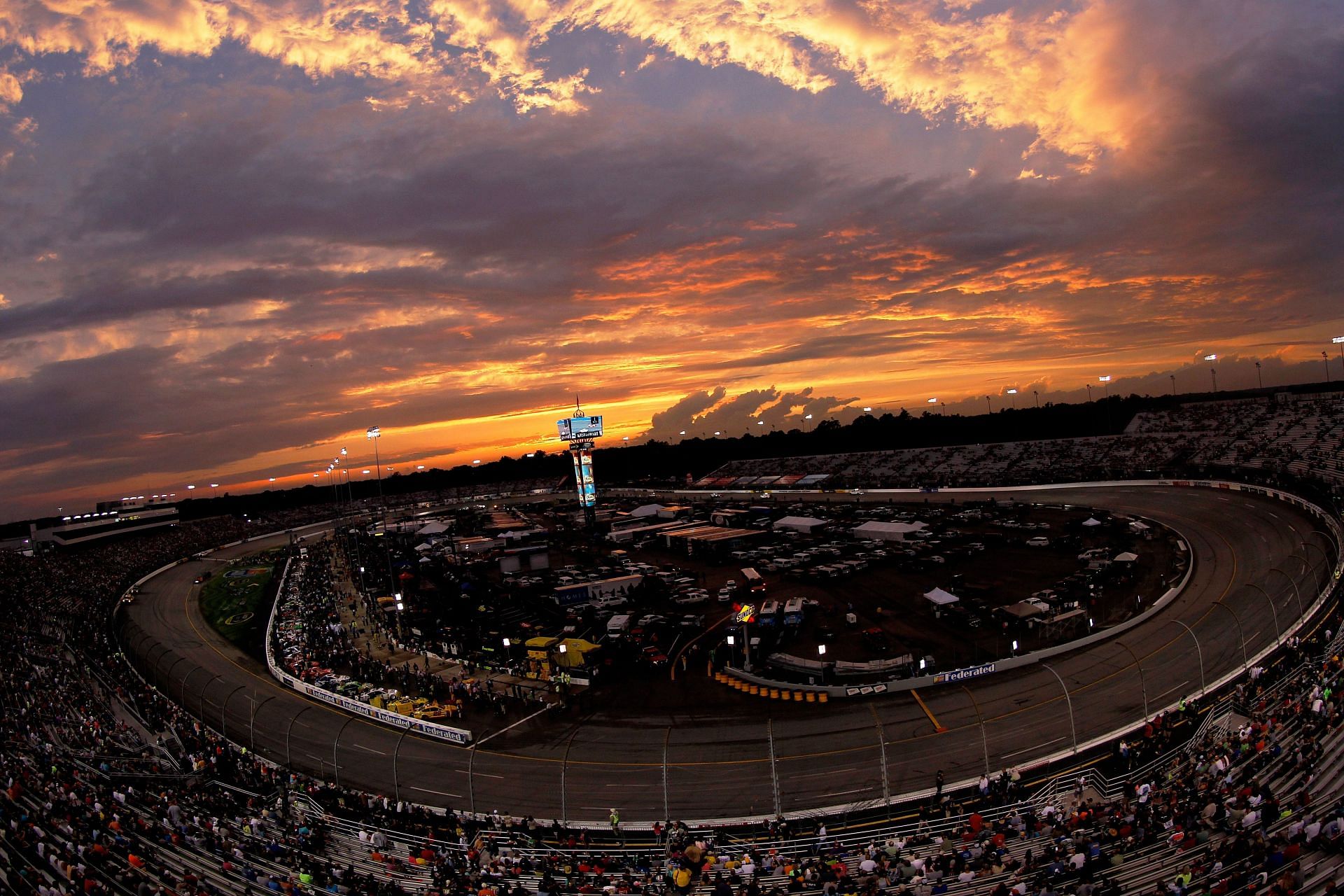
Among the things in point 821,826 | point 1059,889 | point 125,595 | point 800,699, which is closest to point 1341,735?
point 1059,889

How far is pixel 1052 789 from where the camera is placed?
1931cm

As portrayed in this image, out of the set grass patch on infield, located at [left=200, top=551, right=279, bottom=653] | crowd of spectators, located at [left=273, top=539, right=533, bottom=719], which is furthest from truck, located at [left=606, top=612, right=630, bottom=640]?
grass patch on infield, located at [left=200, top=551, right=279, bottom=653]

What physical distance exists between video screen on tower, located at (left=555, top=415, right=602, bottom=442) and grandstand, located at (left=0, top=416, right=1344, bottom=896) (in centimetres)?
5556

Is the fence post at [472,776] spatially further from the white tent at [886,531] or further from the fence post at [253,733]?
the white tent at [886,531]

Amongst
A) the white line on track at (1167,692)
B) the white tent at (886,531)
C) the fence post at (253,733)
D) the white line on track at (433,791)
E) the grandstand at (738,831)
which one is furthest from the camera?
the white tent at (886,531)

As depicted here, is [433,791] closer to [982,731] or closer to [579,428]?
[982,731]

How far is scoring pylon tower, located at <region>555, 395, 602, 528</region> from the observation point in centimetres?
8106

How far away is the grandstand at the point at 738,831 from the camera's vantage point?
551 inches

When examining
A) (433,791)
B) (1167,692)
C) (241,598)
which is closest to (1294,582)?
(1167,692)

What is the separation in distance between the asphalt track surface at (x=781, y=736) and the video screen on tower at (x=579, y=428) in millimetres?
48652

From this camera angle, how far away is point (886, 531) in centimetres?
6278

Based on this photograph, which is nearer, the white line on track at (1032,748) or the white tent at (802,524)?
the white line on track at (1032,748)

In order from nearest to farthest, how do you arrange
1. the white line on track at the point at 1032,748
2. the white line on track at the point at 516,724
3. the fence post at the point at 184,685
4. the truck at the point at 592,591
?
the white line on track at the point at 1032,748 → the white line on track at the point at 516,724 → the fence post at the point at 184,685 → the truck at the point at 592,591

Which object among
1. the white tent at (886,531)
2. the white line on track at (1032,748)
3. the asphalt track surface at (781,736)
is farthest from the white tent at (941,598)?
the white tent at (886,531)
